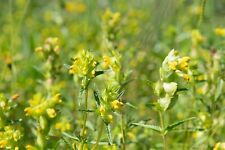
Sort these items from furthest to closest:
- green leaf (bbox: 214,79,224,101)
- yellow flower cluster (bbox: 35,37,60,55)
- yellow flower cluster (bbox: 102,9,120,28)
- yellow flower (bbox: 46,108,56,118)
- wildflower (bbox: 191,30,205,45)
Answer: wildflower (bbox: 191,30,205,45)
yellow flower cluster (bbox: 102,9,120,28)
yellow flower cluster (bbox: 35,37,60,55)
green leaf (bbox: 214,79,224,101)
yellow flower (bbox: 46,108,56,118)

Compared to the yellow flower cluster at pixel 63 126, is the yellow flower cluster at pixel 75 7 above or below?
above

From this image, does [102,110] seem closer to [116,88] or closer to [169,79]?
[116,88]

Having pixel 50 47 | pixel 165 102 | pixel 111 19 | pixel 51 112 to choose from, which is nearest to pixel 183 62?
pixel 165 102

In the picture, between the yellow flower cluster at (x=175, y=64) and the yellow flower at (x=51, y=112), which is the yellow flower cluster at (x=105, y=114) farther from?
the yellow flower cluster at (x=175, y=64)

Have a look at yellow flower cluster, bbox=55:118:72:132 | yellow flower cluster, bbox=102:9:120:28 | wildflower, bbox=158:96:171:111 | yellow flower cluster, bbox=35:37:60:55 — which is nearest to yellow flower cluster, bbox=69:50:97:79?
wildflower, bbox=158:96:171:111

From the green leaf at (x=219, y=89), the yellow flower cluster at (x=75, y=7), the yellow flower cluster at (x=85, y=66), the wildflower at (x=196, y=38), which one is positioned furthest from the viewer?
the yellow flower cluster at (x=75, y=7)

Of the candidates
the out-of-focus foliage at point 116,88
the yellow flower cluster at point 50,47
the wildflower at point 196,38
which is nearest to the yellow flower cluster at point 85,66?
the out-of-focus foliage at point 116,88

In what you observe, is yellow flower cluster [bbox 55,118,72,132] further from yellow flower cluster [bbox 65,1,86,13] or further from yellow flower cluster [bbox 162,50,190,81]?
yellow flower cluster [bbox 65,1,86,13]
